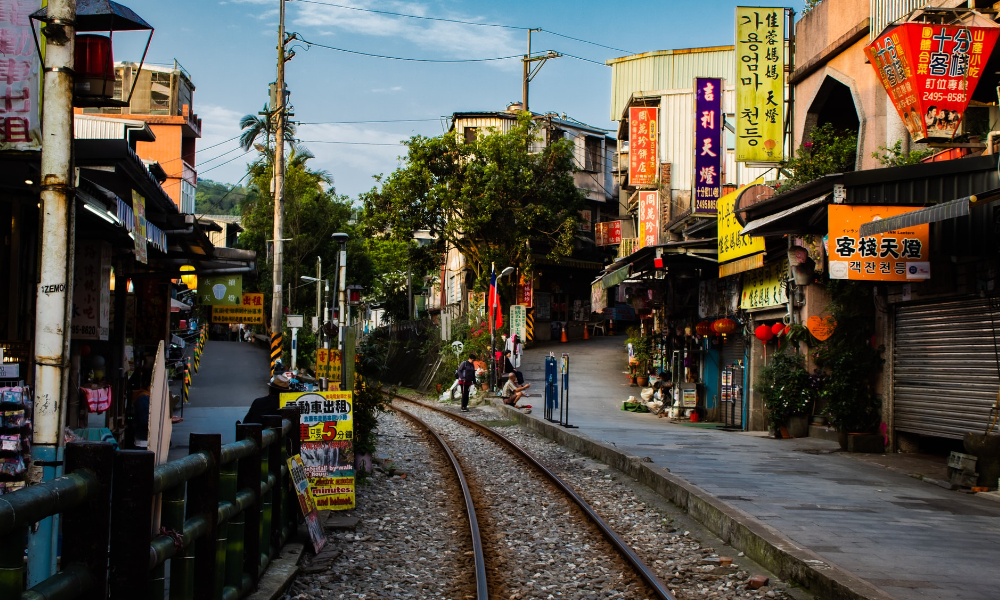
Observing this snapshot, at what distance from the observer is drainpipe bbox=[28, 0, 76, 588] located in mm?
5188

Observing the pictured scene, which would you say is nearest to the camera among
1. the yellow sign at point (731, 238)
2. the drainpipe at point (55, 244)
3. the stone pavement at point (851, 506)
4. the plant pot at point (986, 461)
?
the drainpipe at point (55, 244)

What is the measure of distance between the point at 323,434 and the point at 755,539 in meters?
4.07

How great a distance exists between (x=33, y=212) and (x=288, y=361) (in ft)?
82.1

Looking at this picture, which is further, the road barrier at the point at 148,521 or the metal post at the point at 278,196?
the metal post at the point at 278,196

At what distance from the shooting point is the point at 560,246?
36.8 meters

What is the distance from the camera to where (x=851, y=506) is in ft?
28.5

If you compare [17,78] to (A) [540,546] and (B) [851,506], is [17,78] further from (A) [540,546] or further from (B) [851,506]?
(B) [851,506]

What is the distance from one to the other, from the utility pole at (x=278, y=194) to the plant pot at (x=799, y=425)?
42.7ft

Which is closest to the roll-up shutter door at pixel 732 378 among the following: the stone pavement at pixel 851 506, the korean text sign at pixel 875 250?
the stone pavement at pixel 851 506

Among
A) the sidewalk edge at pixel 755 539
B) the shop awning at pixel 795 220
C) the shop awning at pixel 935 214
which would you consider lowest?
the sidewalk edge at pixel 755 539

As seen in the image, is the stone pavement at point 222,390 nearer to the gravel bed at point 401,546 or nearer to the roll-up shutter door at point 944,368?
the gravel bed at point 401,546

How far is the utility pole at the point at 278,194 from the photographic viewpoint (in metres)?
23.6

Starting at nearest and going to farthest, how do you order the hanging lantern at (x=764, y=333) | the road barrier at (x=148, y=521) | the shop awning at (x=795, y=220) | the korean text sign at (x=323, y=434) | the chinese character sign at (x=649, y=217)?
the road barrier at (x=148, y=521)
the korean text sign at (x=323, y=434)
the shop awning at (x=795, y=220)
the hanging lantern at (x=764, y=333)
the chinese character sign at (x=649, y=217)

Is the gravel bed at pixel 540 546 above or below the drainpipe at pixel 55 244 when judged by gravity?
below
